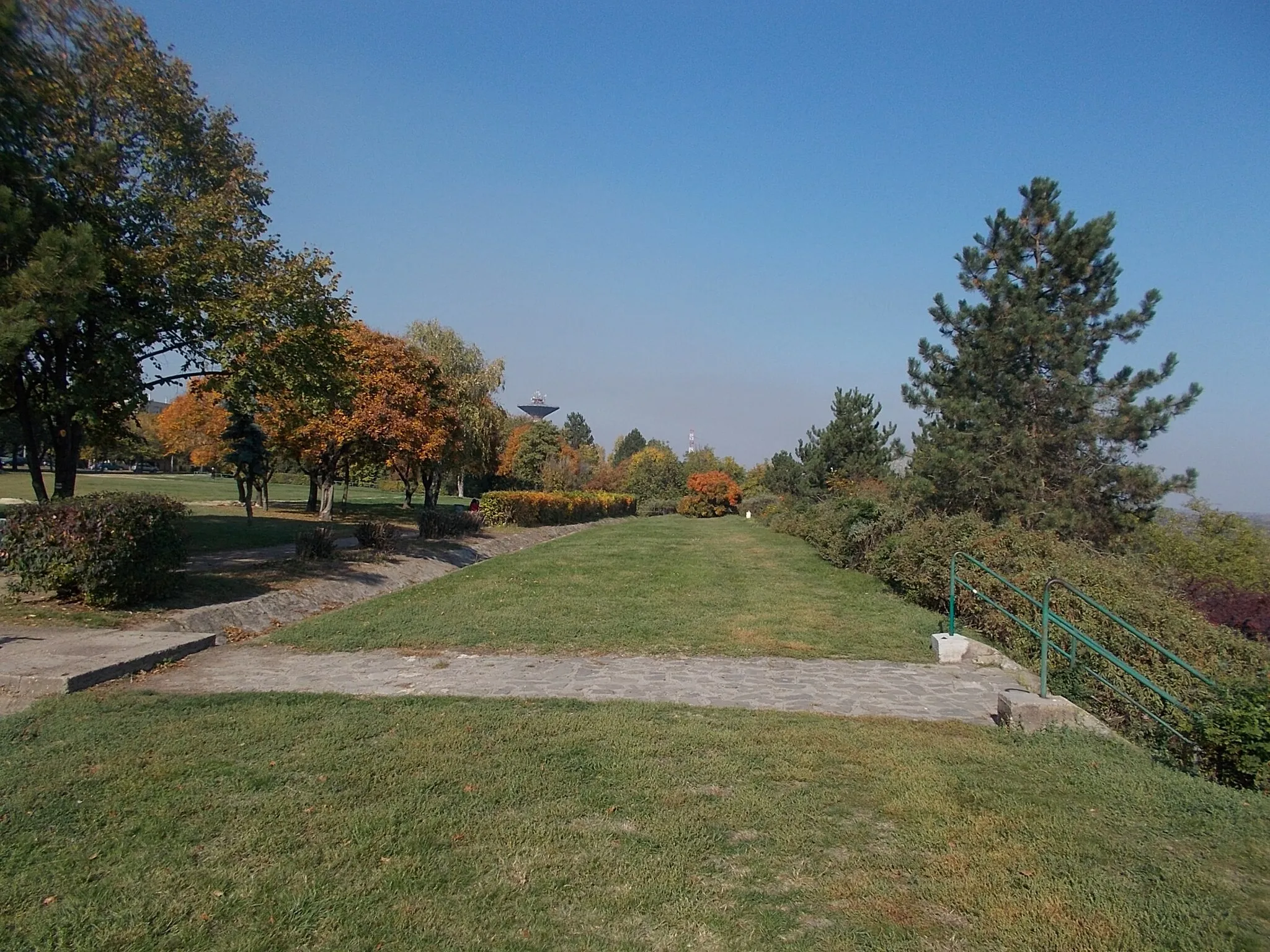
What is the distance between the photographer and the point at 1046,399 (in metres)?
18.1

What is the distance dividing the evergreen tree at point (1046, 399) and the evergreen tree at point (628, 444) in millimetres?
102919

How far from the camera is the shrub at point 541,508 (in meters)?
29.3

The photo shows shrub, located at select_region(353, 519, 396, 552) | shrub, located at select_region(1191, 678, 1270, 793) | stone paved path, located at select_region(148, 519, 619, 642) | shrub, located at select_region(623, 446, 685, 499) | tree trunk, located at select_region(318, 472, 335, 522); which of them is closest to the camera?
shrub, located at select_region(1191, 678, 1270, 793)

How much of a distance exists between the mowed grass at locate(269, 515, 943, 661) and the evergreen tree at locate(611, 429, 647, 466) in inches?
4028

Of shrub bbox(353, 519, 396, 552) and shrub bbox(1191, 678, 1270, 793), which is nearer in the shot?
shrub bbox(1191, 678, 1270, 793)

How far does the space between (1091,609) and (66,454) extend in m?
15.1

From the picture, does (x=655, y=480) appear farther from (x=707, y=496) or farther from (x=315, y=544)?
(x=315, y=544)

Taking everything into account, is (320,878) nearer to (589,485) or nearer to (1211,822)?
(1211,822)

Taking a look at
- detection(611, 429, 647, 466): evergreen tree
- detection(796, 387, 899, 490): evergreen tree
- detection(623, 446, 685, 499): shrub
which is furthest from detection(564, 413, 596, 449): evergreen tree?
detection(796, 387, 899, 490): evergreen tree

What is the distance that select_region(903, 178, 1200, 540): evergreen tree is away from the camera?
1700 cm

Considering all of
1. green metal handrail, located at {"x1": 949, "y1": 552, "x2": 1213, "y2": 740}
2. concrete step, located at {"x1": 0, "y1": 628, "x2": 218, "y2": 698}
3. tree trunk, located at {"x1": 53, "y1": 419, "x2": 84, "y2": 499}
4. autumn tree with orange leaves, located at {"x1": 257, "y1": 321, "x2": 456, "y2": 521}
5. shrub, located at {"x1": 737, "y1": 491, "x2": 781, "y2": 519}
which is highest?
autumn tree with orange leaves, located at {"x1": 257, "y1": 321, "x2": 456, "y2": 521}

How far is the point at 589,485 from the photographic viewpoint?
55.9m

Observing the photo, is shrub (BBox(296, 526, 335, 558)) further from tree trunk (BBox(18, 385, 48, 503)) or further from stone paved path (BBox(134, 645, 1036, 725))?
stone paved path (BBox(134, 645, 1036, 725))

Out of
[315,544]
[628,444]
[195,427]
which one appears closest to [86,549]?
[315,544]
